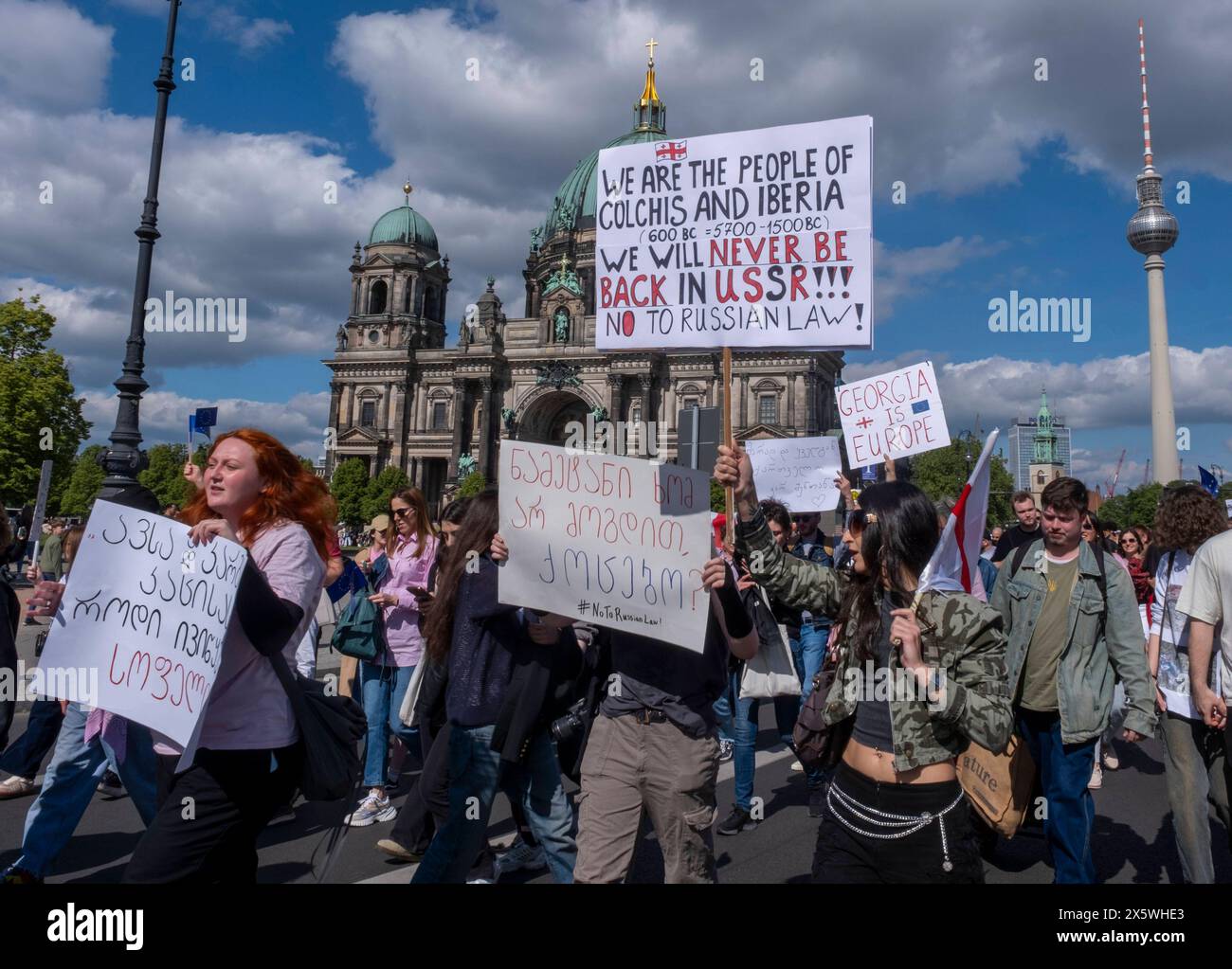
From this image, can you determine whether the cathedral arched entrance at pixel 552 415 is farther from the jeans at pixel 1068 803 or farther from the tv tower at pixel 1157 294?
the jeans at pixel 1068 803

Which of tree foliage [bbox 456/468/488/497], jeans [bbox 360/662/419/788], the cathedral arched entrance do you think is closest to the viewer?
jeans [bbox 360/662/419/788]

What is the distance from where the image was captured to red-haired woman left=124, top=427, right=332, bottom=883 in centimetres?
299

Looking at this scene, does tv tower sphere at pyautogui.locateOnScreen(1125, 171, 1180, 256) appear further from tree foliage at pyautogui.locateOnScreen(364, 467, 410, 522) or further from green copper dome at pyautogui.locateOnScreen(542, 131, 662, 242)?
tree foliage at pyautogui.locateOnScreen(364, 467, 410, 522)

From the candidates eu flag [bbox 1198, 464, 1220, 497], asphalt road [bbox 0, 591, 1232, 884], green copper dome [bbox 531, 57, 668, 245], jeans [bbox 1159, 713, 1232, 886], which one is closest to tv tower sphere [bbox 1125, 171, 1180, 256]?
green copper dome [bbox 531, 57, 668, 245]

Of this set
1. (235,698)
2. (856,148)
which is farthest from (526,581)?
(856,148)

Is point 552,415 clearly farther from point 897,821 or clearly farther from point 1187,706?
point 897,821

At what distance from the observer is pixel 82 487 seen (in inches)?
3273

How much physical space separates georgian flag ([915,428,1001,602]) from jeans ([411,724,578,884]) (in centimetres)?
214

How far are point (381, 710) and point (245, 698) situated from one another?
152 inches

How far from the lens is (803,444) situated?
991cm

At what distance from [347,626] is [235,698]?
361 centimetres

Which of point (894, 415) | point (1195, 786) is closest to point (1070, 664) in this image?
point (1195, 786)

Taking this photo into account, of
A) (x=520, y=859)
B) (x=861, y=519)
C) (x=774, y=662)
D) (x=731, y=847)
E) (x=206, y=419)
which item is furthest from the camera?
(x=206, y=419)
